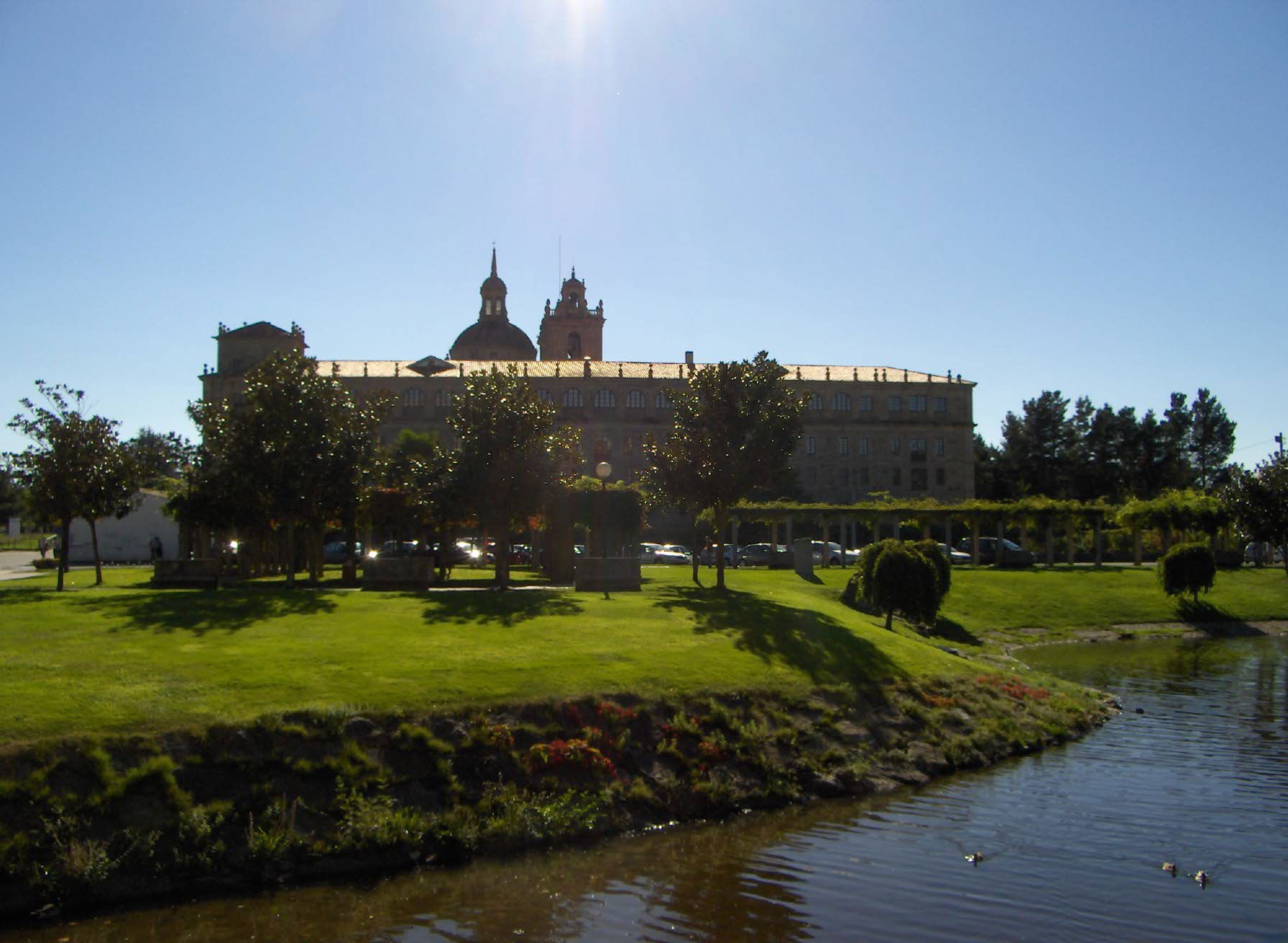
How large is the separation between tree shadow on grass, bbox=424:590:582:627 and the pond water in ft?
29.1

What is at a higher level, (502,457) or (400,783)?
(502,457)

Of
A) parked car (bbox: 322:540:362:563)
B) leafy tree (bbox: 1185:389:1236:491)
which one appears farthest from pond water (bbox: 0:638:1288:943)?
leafy tree (bbox: 1185:389:1236:491)

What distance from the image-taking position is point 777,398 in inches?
1182

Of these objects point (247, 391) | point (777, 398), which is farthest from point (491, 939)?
point (247, 391)

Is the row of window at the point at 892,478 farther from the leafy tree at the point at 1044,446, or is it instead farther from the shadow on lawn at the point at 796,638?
the shadow on lawn at the point at 796,638

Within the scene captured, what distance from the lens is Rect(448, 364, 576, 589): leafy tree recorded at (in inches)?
1179

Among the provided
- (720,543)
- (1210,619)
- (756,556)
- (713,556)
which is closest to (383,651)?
(720,543)

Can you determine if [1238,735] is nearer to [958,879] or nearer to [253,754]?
[958,879]

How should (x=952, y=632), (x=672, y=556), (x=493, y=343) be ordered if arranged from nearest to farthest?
1. (x=952, y=632)
2. (x=672, y=556)
3. (x=493, y=343)

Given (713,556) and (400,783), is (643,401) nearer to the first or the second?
(713,556)

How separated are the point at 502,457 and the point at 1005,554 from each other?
3782cm

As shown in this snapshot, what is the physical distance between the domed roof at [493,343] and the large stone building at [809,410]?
44.1 feet

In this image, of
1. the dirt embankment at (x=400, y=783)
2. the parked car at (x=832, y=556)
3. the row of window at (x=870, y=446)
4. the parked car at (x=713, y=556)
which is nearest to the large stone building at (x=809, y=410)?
the row of window at (x=870, y=446)

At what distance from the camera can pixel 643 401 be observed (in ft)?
328
